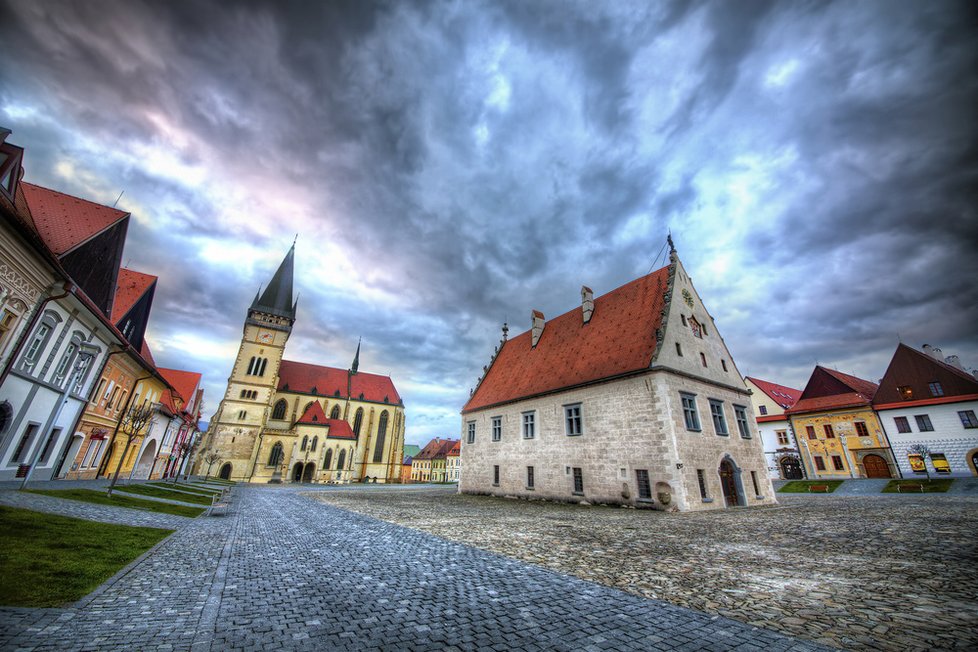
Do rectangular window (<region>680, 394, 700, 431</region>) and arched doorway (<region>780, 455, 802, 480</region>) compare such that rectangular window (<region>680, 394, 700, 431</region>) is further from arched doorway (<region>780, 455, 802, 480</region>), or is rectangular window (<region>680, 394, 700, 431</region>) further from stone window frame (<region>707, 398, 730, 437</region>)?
arched doorway (<region>780, 455, 802, 480</region>)

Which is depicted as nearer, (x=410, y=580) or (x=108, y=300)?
(x=410, y=580)

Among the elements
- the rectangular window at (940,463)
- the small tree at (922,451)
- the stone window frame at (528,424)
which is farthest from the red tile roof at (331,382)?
the rectangular window at (940,463)

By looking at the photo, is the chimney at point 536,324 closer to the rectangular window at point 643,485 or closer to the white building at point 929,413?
the rectangular window at point 643,485

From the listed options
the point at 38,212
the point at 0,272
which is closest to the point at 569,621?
the point at 0,272

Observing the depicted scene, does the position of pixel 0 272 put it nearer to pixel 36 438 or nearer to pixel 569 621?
pixel 36 438

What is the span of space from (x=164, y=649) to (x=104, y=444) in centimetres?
2972

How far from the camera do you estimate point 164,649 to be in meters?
3.15

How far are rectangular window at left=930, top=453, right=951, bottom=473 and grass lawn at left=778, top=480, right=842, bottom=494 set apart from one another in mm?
6035

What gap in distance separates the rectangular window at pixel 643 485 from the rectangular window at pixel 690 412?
125 inches

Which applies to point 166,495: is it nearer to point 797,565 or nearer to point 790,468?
point 797,565

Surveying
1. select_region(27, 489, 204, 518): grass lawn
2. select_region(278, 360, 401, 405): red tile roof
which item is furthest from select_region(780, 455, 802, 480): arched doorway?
select_region(278, 360, 401, 405): red tile roof

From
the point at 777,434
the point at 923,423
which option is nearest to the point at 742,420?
the point at 923,423

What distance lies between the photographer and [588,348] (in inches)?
929

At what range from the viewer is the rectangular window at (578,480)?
20.1 meters
